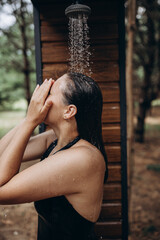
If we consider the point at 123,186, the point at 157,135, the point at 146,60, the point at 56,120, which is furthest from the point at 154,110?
the point at 56,120

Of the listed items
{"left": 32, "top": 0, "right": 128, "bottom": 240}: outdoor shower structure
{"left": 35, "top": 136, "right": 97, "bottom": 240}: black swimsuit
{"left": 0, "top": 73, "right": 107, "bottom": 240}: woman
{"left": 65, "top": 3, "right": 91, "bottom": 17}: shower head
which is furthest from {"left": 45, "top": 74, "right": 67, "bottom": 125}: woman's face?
{"left": 32, "top": 0, "right": 128, "bottom": 240}: outdoor shower structure

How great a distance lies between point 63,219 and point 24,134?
0.60 metres

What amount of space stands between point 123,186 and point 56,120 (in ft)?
5.00

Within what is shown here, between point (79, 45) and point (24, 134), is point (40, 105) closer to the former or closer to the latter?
point (24, 134)

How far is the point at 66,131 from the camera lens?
1708 mm

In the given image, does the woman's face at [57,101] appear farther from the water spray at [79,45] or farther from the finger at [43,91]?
the water spray at [79,45]

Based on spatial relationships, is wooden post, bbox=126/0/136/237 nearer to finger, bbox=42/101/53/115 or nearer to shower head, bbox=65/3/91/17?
shower head, bbox=65/3/91/17

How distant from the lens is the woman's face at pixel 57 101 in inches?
63.9

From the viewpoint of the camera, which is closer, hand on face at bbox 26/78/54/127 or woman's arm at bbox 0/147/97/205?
woman's arm at bbox 0/147/97/205

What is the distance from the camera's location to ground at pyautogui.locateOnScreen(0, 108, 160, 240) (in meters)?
4.30

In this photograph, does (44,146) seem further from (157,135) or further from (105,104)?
(157,135)

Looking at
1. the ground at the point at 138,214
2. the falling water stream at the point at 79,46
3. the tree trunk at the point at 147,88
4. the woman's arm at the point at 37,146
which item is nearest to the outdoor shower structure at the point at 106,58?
the falling water stream at the point at 79,46

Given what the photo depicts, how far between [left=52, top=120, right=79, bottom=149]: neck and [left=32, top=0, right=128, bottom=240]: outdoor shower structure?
42.8 inches

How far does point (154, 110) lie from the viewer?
20.9m
